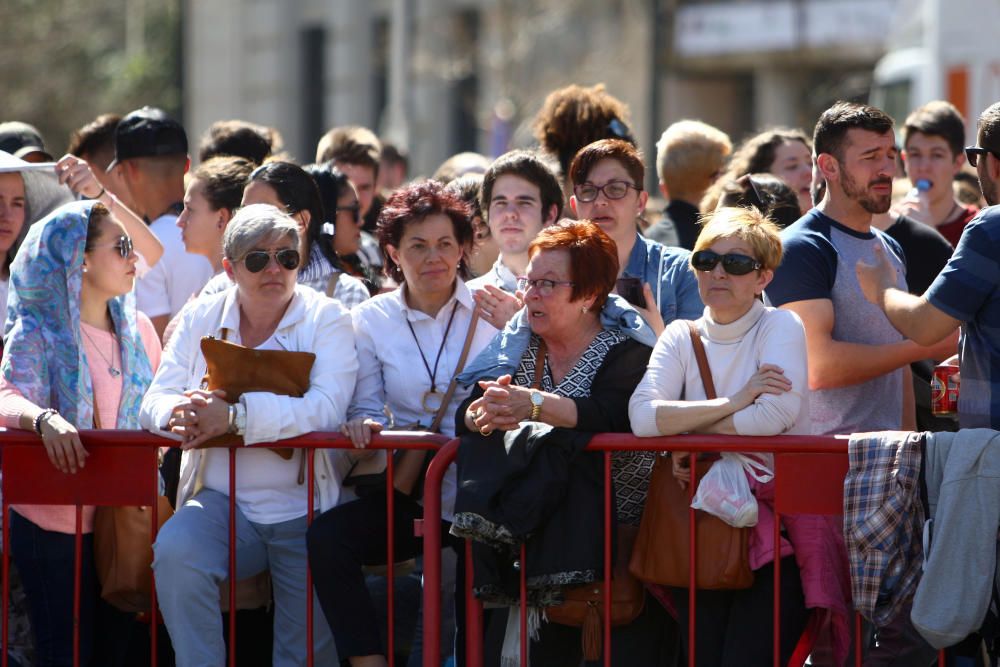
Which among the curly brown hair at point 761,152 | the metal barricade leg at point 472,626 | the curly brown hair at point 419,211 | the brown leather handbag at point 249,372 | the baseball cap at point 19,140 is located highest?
the baseball cap at point 19,140

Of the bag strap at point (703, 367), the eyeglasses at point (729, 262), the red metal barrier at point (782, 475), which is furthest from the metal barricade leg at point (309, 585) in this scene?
the eyeglasses at point (729, 262)

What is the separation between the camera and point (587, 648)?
5.09 m

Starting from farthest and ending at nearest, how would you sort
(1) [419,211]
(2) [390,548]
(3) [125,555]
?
1. (1) [419,211]
2. (3) [125,555]
3. (2) [390,548]

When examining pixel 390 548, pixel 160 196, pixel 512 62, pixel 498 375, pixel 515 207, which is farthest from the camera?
pixel 512 62

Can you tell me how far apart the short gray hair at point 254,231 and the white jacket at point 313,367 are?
0.71ft

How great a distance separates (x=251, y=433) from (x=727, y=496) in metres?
1.69

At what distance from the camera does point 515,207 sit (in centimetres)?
625

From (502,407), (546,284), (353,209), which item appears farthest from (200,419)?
(353,209)

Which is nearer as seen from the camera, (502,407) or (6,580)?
(502,407)

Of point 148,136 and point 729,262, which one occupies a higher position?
point 148,136

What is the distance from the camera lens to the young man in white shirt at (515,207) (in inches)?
243

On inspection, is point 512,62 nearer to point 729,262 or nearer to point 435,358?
point 435,358

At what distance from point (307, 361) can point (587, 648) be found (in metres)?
1.45

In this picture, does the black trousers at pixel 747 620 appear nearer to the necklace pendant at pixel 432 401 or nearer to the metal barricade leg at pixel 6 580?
the necklace pendant at pixel 432 401
